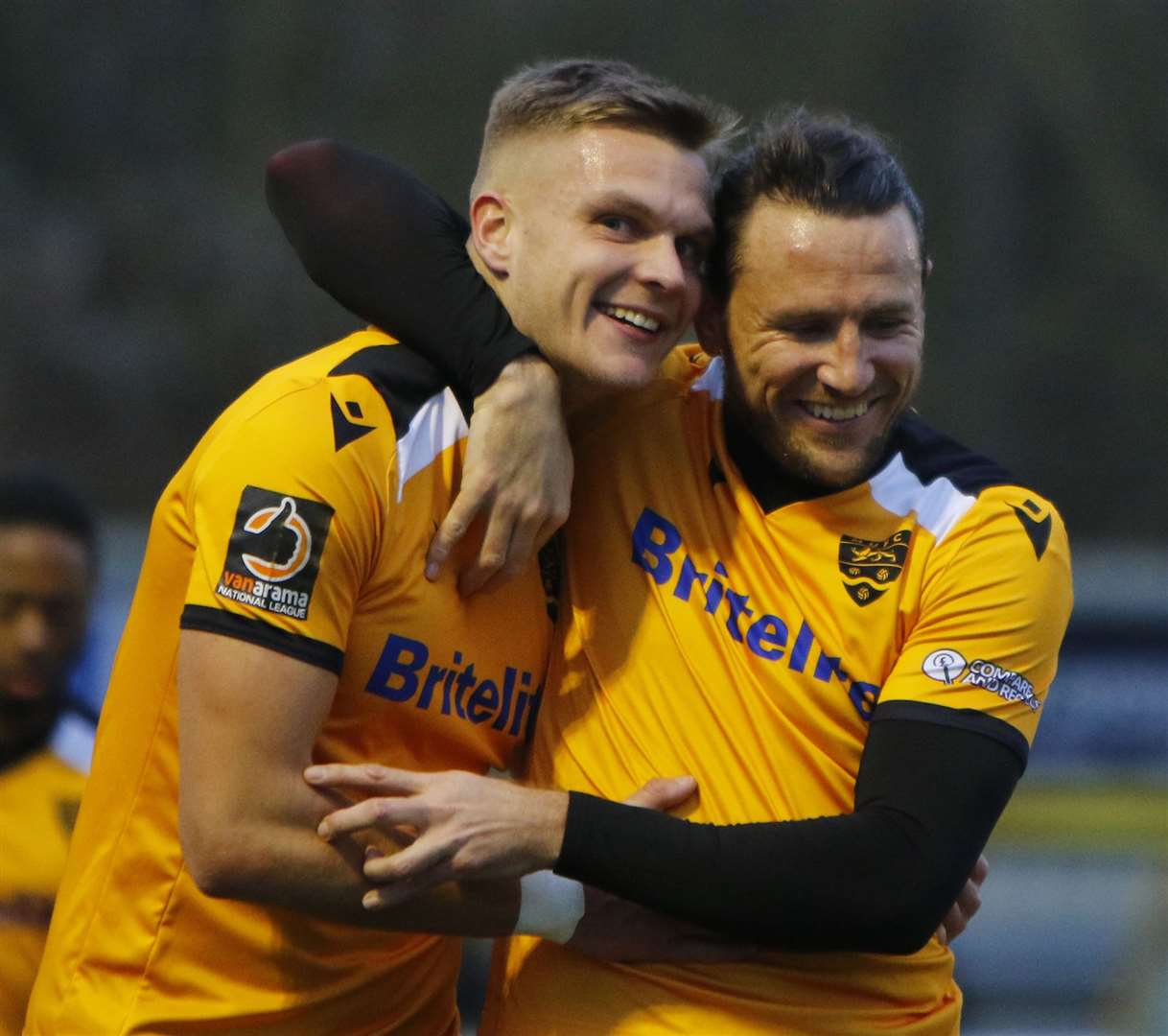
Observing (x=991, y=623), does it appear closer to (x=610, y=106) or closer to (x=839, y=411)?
(x=839, y=411)

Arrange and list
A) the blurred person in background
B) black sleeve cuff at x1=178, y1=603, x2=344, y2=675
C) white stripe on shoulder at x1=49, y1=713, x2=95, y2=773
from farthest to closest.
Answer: white stripe on shoulder at x1=49, y1=713, x2=95, y2=773, the blurred person in background, black sleeve cuff at x1=178, y1=603, x2=344, y2=675

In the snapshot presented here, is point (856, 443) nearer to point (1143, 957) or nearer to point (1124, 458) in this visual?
point (1143, 957)

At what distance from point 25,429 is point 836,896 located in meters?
14.1

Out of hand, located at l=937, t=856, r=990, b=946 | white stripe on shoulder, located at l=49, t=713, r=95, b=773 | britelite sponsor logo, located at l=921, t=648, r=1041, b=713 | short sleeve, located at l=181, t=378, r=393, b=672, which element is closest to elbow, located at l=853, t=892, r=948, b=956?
hand, located at l=937, t=856, r=990, b=946

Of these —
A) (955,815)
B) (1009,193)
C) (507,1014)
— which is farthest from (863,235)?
(1009,193)

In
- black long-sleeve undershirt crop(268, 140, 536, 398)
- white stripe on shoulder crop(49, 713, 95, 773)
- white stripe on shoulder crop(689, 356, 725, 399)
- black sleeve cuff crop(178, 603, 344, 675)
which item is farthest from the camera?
white stripe on shoulder crop(49, 713, 95, 773)

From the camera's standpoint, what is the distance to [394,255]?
11.2 ft

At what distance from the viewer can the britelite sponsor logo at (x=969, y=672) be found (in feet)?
10.7

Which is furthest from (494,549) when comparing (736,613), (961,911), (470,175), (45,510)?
(470,175)

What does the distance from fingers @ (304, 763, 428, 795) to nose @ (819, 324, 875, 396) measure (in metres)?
0.99

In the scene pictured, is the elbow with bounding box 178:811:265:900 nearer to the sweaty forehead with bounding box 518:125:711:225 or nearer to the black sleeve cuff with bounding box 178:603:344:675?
the black sleeve cuff with bounding box 178:603:344:675

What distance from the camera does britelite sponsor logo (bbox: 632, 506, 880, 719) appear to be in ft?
11.0

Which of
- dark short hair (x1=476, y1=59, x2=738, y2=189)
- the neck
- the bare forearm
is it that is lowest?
the bare forearm

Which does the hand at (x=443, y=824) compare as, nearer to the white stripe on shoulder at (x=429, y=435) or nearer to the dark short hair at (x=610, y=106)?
the white stripe on shoulder at (x=429, y=435)
